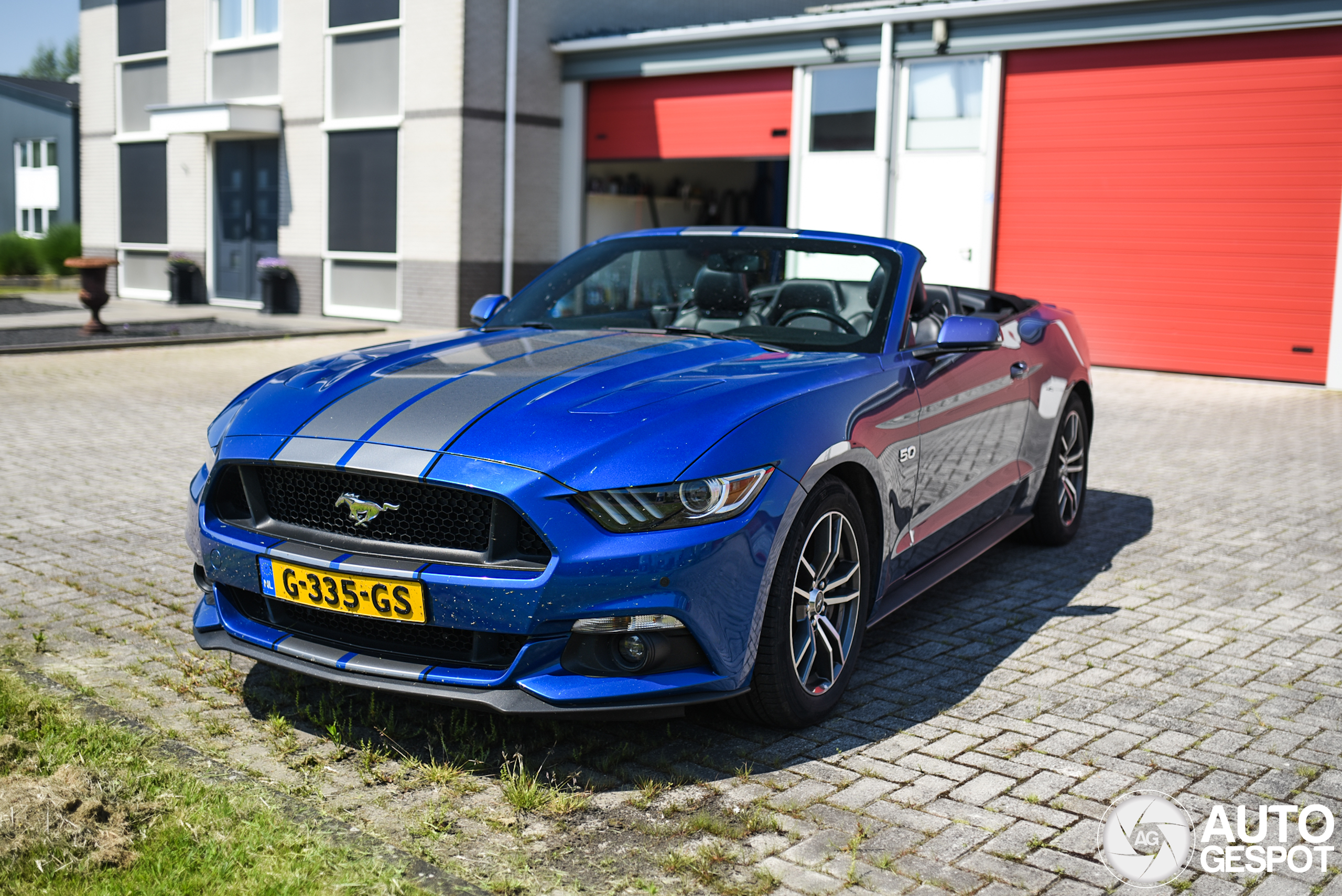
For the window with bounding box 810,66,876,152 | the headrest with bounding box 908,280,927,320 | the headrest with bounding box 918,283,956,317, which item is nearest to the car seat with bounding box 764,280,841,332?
the headrest with bounding box 908,280,927,320

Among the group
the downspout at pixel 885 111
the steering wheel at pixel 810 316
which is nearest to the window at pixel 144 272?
the downspout at pixel 885 111

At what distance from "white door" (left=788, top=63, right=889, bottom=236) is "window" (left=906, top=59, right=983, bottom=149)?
46 cm

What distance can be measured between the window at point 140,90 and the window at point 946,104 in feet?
51.4

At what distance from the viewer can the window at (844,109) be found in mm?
17547

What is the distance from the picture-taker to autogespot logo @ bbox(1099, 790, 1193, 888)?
290 cm

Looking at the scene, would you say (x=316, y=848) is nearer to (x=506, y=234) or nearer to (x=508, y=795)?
(x=508, y=795)

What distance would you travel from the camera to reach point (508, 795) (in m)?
3.17

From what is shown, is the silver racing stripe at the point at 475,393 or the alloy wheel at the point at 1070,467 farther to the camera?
the alloy wheel at the point at 1070,467

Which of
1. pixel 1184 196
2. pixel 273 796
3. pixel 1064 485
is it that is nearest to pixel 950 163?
pixel 1184 196

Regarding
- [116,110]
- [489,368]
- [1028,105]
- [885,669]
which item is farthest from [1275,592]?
[116,110]

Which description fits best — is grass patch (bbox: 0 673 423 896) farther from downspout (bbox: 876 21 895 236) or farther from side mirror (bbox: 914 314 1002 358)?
downspout (bbox: 876 21 895 236)

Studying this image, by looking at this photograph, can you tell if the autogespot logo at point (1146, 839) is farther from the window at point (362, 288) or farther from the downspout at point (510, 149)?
the window at point (362, 288)

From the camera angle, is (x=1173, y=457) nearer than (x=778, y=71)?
Yes

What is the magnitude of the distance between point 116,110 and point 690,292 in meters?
24.9
